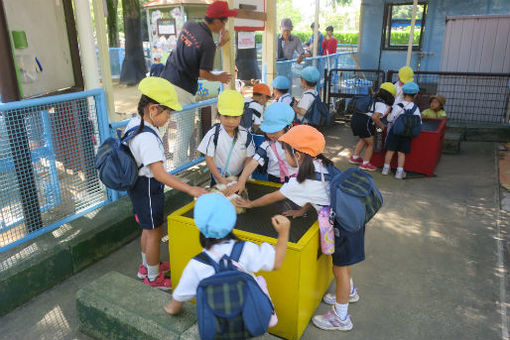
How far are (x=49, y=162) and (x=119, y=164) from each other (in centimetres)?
109

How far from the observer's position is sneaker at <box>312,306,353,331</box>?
116 inches

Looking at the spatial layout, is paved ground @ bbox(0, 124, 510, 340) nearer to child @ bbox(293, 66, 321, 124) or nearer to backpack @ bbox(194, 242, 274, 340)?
backpack @ bbox(194, 242, 274, 340)

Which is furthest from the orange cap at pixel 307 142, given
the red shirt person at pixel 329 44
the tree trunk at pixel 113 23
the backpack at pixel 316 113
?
the tree trunk at pixel 113 23

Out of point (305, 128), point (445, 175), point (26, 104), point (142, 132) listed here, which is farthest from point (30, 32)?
point (445, 175)

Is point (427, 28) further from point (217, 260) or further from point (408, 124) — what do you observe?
point (217, 260)

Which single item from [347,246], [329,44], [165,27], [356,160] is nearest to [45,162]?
[347,246]

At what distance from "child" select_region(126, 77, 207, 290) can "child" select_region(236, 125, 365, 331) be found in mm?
662

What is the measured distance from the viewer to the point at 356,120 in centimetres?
625

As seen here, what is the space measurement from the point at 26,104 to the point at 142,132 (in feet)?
3.53

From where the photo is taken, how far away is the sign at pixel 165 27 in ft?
35.2

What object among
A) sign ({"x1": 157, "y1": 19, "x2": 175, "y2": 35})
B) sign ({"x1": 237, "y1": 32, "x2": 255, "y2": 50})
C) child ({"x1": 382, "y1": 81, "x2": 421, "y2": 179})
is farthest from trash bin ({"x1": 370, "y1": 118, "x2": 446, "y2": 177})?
sign ({"x1": 157, "y1": 19, "x2": 175, "y2": 35})

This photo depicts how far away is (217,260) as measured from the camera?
6.60ft

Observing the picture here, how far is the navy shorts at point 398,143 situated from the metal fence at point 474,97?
2.40 meters

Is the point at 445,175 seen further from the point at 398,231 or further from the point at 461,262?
the point at 461,262
